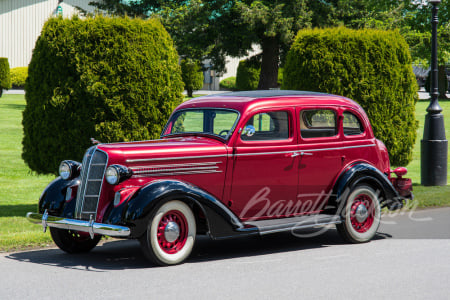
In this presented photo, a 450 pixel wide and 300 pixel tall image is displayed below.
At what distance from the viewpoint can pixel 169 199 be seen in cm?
679

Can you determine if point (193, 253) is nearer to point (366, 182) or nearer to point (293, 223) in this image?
point (293, 223)

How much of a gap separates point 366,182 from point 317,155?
0.91m

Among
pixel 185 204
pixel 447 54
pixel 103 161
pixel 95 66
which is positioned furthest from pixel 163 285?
pixel 447 54

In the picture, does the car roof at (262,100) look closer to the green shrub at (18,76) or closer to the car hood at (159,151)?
the car hood at (159,151)

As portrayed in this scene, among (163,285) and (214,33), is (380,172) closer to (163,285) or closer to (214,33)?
(163,285)

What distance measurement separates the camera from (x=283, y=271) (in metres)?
6.69

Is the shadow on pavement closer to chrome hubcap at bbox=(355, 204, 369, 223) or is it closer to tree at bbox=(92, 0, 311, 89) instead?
chrome hubcap at bbox=(355, 204, 369, 223)

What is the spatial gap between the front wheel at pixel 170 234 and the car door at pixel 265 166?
785 mm

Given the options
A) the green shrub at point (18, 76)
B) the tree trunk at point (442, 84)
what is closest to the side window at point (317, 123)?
the tree trunk at point (442, 84)

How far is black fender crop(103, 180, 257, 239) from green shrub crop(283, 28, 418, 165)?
5.90 meters

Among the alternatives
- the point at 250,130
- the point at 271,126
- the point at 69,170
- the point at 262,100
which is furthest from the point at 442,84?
the point at 69,170

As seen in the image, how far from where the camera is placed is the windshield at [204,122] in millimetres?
7852

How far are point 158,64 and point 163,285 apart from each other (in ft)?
17.1

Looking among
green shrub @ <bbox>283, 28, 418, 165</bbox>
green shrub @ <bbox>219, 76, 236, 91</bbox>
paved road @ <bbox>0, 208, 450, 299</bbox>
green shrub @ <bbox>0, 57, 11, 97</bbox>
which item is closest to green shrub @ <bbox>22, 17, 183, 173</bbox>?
paved road @ <bbox>0, 208, 450, 299</bbox>
